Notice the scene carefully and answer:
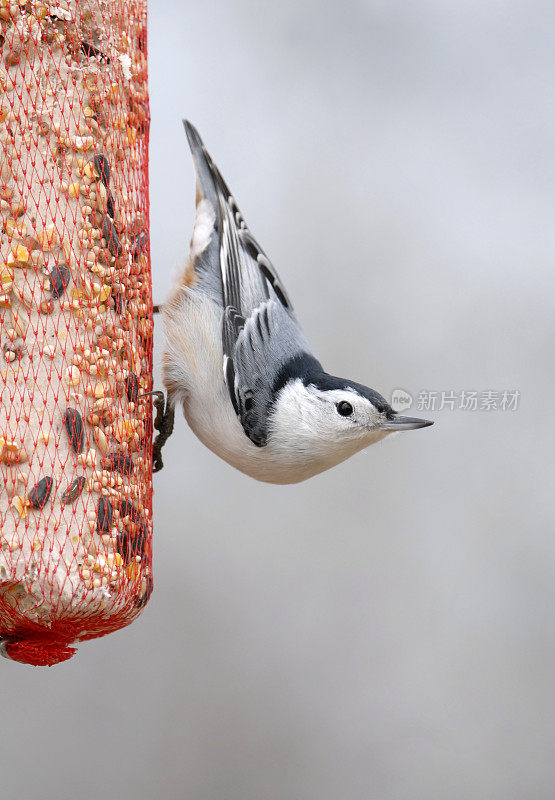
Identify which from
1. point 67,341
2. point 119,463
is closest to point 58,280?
point 67,341

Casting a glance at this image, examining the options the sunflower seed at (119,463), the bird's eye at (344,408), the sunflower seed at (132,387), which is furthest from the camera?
the bird's eye at (344,408)

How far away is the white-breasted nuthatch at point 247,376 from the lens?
2137 millimetres

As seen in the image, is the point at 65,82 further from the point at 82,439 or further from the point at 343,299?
the point at 343,299

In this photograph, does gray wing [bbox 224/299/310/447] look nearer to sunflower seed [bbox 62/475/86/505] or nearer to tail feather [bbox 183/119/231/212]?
tail feather [bbox 183/119/231/212]

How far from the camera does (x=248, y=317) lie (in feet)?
7.45

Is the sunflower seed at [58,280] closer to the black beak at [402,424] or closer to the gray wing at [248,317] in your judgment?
the gray wing at [248,317]

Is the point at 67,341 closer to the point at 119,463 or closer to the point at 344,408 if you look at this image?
the point at 119,463

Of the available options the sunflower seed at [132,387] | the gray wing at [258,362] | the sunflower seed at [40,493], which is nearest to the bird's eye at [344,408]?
the gray wing at [258,362]

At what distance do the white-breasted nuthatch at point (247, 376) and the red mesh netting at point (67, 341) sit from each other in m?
0.32

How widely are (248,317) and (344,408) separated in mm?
324

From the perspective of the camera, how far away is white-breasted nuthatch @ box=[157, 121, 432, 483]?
2137 mm

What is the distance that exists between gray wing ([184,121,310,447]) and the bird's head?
0.17 feet

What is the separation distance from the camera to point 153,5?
3.33 metres

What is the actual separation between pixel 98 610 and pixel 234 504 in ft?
5.35
